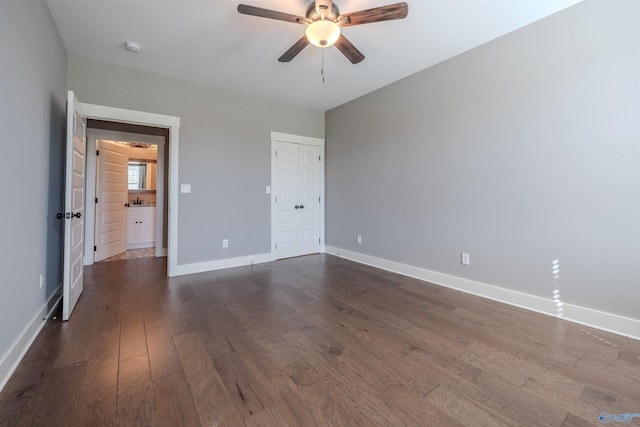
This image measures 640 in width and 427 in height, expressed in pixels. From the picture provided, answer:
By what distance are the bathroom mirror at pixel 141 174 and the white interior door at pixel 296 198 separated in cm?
374

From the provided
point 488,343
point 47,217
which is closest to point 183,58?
point 47,217

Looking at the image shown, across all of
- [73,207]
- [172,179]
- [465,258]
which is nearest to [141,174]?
[172,179]

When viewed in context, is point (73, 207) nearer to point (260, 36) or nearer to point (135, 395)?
Result: point (135, 395)

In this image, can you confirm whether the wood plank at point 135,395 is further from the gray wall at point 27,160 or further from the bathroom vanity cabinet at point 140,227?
the bathroom vanity cabinet at point 140,227

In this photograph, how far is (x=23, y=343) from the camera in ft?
5.98

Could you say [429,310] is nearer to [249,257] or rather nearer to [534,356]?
[534,356]

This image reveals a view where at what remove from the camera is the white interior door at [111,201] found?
4.42 m

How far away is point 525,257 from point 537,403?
1.60 meters

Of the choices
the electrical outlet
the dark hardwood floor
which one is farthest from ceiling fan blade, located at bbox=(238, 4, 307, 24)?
the electrical outlet

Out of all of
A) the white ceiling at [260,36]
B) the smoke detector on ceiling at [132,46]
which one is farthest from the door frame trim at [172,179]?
the smoke detector on ceiling at [132,46]

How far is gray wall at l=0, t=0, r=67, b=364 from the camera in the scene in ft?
5.27

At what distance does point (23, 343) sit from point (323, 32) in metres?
3.02

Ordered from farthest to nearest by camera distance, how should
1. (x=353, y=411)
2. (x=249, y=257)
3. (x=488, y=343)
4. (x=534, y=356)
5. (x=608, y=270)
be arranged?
(x=249, y=257) < (x=608, y=270) < (x=488, y=343) < (x=534, y=356) < (x=353, y=411)

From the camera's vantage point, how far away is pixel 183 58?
3.16 m
